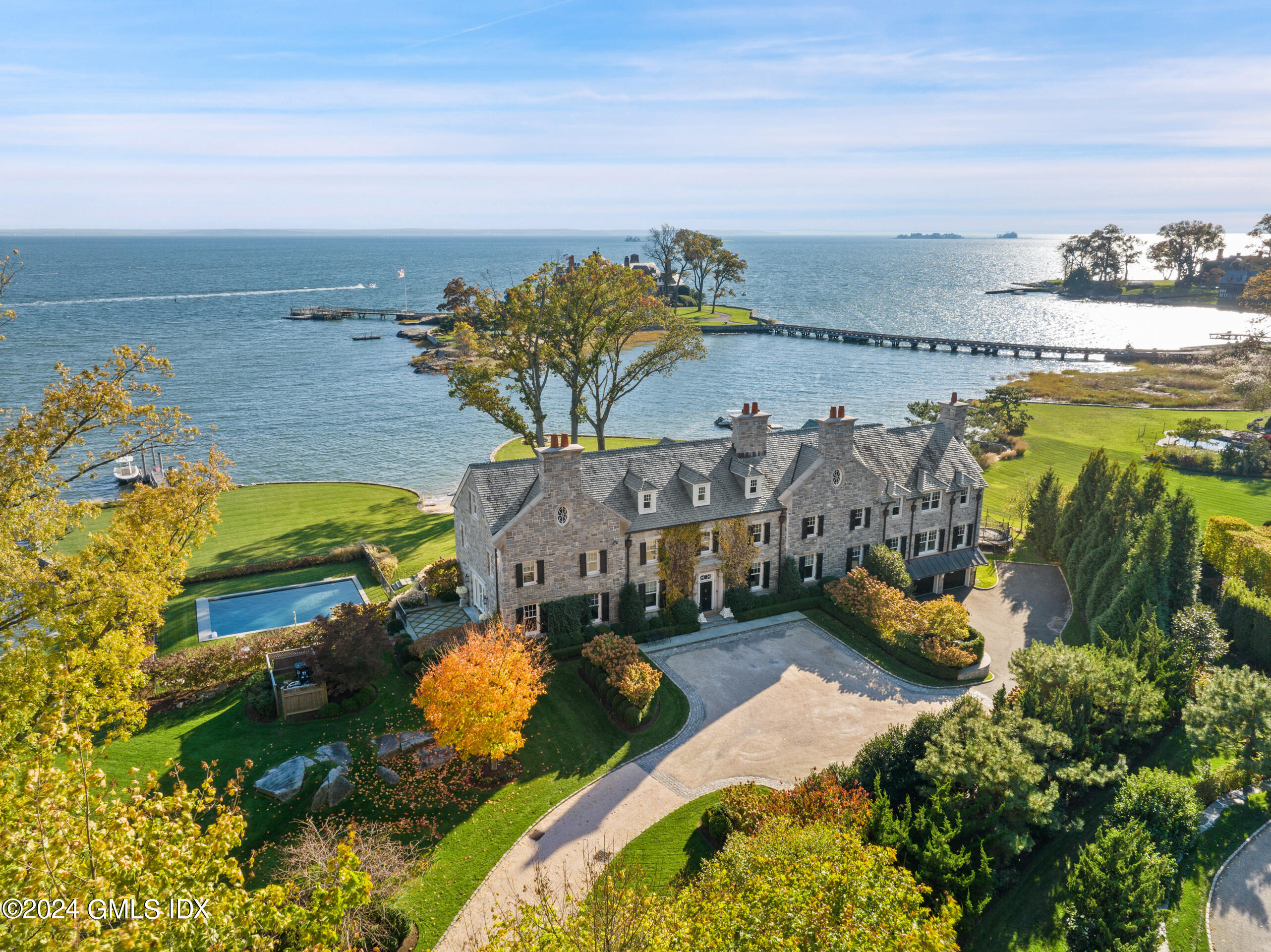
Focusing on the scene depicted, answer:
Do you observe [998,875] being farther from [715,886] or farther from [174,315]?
[174,315]

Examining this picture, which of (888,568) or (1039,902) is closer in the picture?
(1039,902)

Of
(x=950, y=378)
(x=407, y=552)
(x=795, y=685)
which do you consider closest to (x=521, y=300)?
(x=407, y=552)

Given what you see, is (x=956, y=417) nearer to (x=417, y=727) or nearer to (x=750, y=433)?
(x=750, y=433)

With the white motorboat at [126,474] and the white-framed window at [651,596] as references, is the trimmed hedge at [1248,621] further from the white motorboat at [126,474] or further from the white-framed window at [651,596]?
the white motorboat at [126,474]

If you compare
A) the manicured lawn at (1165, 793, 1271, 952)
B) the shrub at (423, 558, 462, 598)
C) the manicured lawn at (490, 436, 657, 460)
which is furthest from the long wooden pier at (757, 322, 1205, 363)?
the shrub at (423, 558, 462, 598)

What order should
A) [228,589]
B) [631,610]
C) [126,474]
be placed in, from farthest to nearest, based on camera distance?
[126,474] → [228,589] → [631,610]

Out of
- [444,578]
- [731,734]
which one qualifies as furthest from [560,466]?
[731,734]

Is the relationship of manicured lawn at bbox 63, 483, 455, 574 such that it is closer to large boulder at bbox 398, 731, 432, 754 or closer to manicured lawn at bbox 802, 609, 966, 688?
large boulder at bbox 398, 731, 432, 754
